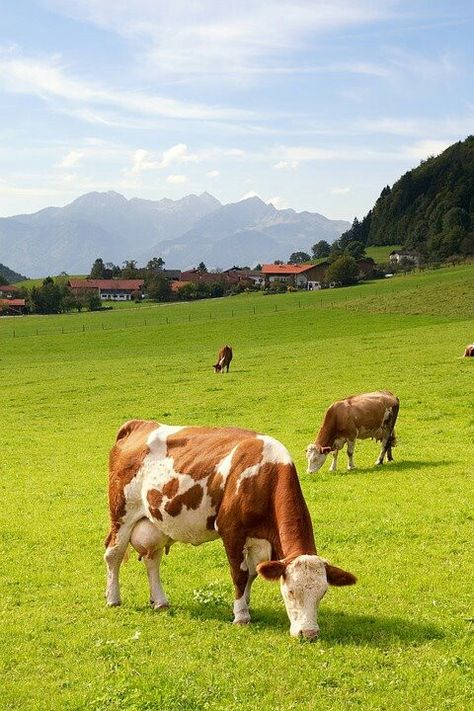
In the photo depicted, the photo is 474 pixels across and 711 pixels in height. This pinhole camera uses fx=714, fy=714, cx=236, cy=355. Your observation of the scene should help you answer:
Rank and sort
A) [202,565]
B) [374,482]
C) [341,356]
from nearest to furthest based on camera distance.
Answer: [202,565] → [374,482] → [341,356]

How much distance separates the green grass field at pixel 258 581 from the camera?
786 cm

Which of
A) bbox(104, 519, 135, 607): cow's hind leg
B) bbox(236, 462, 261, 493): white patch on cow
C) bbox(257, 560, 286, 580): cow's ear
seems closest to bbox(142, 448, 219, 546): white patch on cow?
bbox(104, 519, 135, 607): cow's hind leg

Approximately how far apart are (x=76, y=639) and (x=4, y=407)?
30.7 m

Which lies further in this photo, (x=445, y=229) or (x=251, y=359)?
(x=445, y=229)

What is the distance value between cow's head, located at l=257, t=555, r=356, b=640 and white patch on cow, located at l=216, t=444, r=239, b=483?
5.15 ft

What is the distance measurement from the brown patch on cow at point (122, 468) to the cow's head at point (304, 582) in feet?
10.0

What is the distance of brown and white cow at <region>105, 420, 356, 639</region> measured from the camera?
8.56 metres

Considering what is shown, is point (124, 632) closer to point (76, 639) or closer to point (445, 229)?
point (76, 639)

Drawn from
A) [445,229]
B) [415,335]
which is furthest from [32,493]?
[445,229]

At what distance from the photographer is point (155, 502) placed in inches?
408

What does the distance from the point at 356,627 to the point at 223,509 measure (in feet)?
7.51

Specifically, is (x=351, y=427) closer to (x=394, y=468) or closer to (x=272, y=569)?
(x=394, y=468)

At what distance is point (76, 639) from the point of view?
9453 mm

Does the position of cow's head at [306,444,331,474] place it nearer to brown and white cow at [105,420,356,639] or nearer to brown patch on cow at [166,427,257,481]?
brown and white cow at [105,420,356,639]
